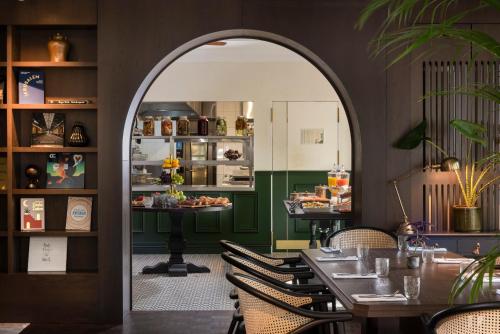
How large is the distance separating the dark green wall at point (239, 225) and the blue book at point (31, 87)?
4.44 meters

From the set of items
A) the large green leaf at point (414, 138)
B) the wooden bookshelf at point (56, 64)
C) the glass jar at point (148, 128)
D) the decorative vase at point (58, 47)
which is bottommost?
the large green leaf at point (414, 138)

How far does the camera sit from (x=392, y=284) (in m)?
3.19

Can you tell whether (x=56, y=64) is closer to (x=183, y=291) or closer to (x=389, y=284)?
(x=183, y=291)

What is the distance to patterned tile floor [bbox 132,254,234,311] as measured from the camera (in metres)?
6.10

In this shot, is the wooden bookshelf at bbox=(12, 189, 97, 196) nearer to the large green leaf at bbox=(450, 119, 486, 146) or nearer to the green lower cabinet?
the large green leaf at bbox=(450, 119, 486, 146)

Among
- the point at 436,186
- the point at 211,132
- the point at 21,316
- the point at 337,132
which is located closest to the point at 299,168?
the point at 337,132

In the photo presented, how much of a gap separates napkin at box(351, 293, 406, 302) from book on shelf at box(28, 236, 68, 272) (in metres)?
3.28

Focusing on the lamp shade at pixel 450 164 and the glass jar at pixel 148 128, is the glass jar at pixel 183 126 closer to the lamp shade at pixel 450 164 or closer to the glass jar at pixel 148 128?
the glass jar at pixel 148 128

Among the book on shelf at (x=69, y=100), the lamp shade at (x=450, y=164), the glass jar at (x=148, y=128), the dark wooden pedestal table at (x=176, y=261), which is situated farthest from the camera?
the glass jar at (x=148, y=128)

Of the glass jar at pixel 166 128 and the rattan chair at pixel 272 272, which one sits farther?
the glass jar at pixel 166 128

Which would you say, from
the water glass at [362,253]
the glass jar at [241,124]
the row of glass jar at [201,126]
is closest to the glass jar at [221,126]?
the row of glass jar at [201,126]

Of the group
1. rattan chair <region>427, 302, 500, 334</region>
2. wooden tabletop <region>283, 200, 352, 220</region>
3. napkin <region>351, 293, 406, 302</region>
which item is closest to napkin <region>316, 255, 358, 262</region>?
napkin <region>351, 293, 406, 302</region>

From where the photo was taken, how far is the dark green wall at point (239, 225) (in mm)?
9625

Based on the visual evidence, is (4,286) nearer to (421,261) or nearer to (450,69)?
(421,261)
